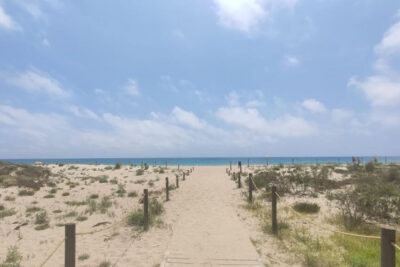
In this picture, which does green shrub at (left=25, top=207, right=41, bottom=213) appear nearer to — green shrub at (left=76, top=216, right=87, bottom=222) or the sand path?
green shrub at (left=76, top=216, right=87, bottom=222)

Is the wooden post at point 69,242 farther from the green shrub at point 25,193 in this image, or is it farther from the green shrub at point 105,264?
the green shrub at point 25,193

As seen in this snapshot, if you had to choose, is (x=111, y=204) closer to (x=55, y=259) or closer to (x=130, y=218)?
(x=130, y=218)

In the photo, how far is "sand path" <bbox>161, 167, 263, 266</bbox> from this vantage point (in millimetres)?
5566

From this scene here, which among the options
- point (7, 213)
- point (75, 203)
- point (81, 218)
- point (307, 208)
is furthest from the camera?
point (75, 203)

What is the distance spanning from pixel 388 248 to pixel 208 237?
4.47m

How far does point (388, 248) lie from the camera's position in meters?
3.57

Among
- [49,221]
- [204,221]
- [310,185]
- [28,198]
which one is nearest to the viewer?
[204,221]

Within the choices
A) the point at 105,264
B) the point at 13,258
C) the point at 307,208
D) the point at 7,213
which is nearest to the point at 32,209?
the point at 7,213

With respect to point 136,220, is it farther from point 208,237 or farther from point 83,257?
point 208,237

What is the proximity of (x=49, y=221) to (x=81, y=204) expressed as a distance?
2.99 m

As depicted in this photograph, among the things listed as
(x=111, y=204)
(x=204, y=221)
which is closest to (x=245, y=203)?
(x=204, y=221)

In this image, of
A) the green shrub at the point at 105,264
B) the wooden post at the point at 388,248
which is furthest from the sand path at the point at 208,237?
the wooden post at the point at 388,248

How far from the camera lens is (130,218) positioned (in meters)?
8.99

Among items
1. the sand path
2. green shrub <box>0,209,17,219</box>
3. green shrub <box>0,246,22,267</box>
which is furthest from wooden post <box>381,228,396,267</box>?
green shrub <box>0,209,17,219</box>
